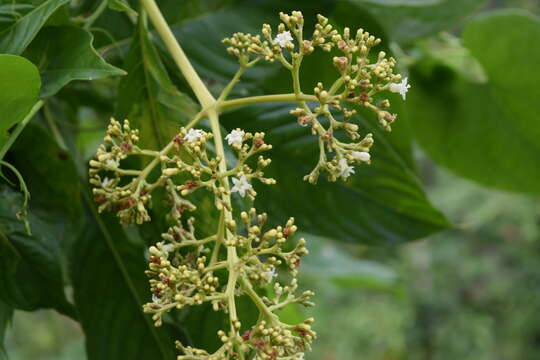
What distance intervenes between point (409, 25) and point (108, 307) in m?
0.69

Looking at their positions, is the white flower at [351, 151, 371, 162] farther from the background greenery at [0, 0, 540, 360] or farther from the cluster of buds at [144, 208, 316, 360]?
the background greenery at [0, 0, 540, 360]

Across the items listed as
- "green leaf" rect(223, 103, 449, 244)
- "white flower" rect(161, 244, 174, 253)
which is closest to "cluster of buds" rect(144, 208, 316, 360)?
"white flower" rect(161, 244, 174, 253)

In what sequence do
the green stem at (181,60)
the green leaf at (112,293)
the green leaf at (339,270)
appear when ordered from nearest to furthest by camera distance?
the green stem at (181,60) → the green leaf at (112,293) → the green leaf at (339,270)

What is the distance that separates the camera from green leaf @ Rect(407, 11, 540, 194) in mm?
1338

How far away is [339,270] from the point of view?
205cm

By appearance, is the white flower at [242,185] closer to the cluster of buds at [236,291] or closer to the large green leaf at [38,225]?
the cluster of buds at [236,291]

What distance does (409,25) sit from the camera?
3.98 ft

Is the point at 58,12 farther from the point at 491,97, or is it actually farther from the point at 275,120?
the point at 491,97

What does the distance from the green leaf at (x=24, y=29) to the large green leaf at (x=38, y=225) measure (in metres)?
0.16

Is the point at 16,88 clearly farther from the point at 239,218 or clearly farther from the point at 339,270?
the point at 339,270

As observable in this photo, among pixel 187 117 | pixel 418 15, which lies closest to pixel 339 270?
pixel 418 15

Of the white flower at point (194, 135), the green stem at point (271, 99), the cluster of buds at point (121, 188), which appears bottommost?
the cluster of buds at point (121, 188)

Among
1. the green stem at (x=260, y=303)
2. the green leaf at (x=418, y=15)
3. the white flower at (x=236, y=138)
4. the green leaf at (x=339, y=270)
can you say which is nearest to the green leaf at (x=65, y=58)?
the white flower at (x=236, y=138)

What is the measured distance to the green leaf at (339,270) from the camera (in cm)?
192
